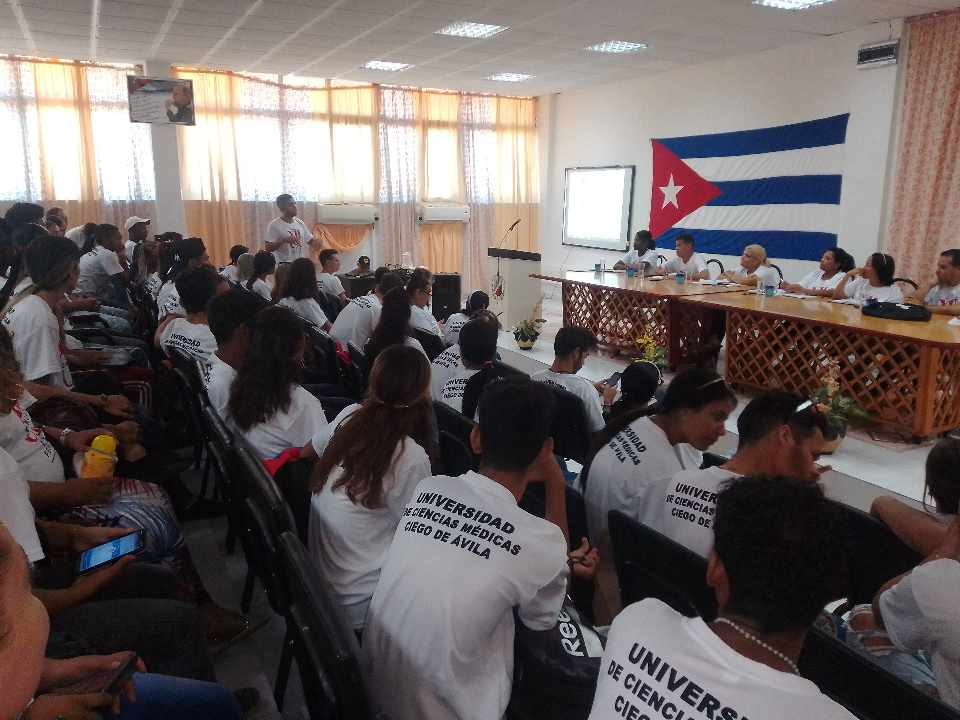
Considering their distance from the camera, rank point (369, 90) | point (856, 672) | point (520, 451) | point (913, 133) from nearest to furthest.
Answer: point (856, 672), point (520, 451), point (913, 133), point (369, 90)

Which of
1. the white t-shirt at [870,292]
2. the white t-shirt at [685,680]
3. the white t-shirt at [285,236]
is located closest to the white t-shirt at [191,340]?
the white t-shirt at [685,680]

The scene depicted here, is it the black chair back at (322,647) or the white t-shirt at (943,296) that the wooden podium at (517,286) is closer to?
the white t-shirt at (943,296)

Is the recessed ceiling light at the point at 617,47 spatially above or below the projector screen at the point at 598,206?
above

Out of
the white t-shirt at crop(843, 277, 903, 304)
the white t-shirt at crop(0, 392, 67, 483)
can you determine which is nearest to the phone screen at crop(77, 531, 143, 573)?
the white t-shirt at crop(0, 392, 67, 483)

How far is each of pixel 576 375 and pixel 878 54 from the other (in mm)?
5027

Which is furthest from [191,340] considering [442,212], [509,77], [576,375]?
[442,212]

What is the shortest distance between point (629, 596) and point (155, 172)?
26.7ft

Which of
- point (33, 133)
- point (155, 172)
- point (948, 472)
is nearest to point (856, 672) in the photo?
point (948, 472)

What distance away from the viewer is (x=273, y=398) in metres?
2.24

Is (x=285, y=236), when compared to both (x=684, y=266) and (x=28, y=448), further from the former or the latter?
(x=28, y=448)

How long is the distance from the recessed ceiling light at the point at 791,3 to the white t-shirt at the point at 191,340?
4747 mm

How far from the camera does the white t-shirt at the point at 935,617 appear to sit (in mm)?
1270

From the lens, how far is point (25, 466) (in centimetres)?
190

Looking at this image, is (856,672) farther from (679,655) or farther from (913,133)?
(913,133)
